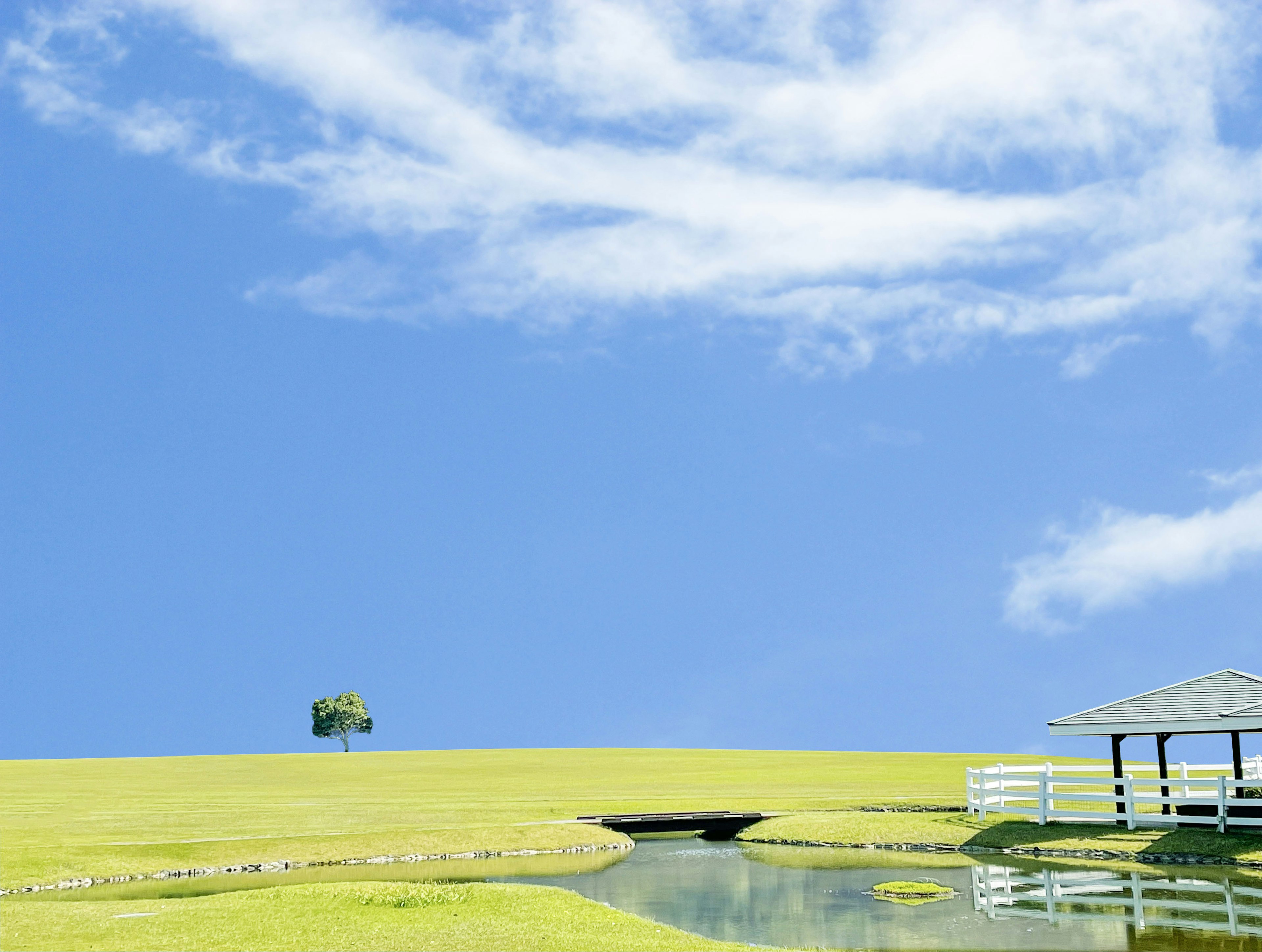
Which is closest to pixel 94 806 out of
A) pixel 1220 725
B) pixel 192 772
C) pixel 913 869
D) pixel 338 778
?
A: pixel 338 778

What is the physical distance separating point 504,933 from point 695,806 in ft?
96.0

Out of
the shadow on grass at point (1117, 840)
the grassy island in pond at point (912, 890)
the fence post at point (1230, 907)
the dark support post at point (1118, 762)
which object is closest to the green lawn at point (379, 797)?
the dark support post at point (1118, 762)

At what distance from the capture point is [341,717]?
11638cm

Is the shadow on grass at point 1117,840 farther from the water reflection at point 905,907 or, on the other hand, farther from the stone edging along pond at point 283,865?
the stone edging along pond at point 283,865

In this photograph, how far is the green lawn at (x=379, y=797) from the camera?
120 feet

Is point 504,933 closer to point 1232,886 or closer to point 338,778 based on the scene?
point 1232,886

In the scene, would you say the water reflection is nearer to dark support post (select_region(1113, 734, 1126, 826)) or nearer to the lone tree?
dark support post (select_region(1113, 734, 1126, 826))

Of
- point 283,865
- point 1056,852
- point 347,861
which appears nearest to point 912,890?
point 1056,852

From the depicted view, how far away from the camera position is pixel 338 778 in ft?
248

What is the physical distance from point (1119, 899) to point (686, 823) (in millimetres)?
19387

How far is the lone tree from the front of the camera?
116 m

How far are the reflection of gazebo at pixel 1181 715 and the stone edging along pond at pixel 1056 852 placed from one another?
4470 millimetres

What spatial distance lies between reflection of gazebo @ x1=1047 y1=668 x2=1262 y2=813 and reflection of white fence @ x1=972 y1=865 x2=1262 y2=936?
7325 mm

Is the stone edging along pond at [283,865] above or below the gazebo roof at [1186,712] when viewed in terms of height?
below
